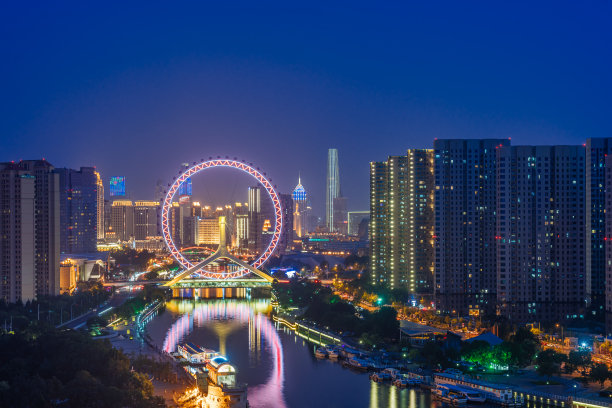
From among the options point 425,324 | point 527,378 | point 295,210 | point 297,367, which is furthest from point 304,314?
point 295,210

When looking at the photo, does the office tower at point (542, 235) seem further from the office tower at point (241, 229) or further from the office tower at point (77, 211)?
the office tower at point (241, 229)

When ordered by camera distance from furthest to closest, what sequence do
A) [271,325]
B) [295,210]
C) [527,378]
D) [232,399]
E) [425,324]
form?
[295,210] → [271,325] → [425,324] → [527,378] → [232,399]

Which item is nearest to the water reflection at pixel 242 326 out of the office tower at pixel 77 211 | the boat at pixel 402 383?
the boat at pixel 402 383

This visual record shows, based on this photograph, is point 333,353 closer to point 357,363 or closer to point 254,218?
point 357,363

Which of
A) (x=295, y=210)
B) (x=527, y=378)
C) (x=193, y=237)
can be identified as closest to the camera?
(x=527, y=378)

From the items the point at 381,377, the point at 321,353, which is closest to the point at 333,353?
the point at 321,353

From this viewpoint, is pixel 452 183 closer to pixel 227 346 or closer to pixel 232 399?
pixel 227 346

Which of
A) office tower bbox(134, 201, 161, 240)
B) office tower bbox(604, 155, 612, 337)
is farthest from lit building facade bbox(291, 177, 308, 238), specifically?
office tower bbox(604, 155, 612, 337)
